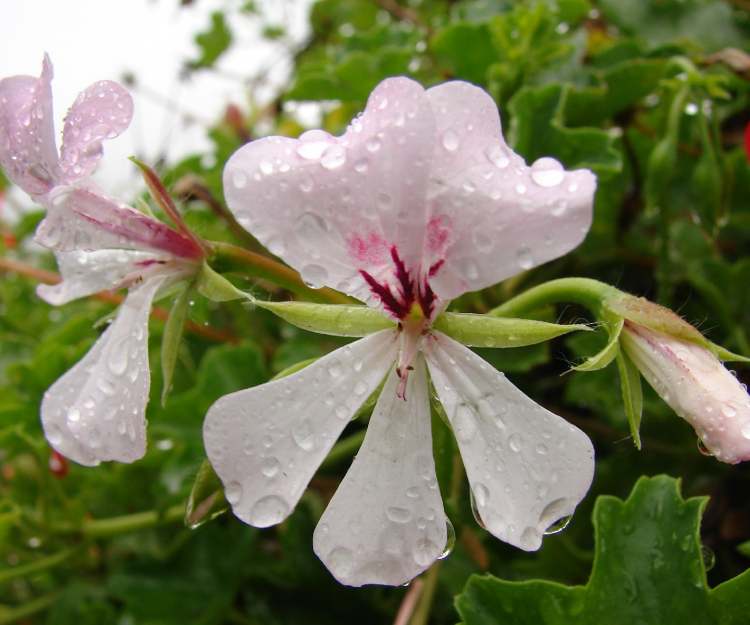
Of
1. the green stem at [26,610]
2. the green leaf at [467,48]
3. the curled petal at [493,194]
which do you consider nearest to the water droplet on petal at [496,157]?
the curled petal at [493,194]

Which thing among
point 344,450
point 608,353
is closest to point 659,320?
point 608,353

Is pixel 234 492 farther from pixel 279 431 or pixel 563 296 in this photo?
pixel 563 296

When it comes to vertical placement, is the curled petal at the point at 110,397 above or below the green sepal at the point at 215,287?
below

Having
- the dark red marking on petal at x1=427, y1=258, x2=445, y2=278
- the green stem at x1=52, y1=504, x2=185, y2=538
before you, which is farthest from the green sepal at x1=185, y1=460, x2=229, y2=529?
the green stem at x1=52, y1=504, x2=185, y2=538

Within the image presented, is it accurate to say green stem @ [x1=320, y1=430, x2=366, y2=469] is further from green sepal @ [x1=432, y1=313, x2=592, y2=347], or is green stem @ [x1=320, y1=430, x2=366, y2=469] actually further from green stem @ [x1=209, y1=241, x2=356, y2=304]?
green sepal @ [x1=432, y1=313, x2=592, y2=347]

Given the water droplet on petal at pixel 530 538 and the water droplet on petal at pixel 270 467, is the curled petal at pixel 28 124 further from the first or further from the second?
the water droplet on petal at pixel 530 538

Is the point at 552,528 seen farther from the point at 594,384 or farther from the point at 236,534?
the point at 236,534

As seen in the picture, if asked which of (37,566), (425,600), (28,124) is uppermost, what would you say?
(28,124)
